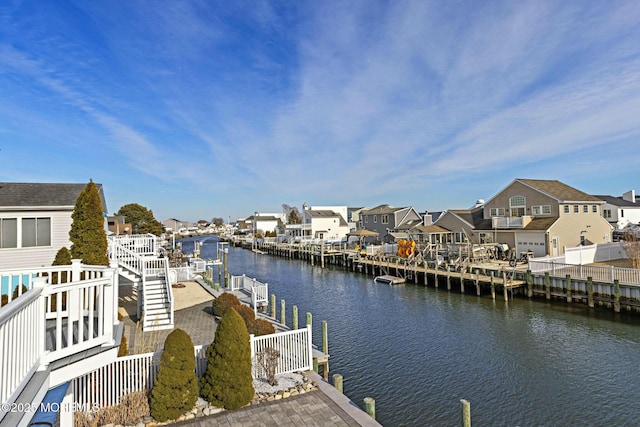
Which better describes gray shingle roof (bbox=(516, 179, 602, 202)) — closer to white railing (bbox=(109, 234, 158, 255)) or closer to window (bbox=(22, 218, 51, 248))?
white railing (bbox=(109, 234, 158, 255))

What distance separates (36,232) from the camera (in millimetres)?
15570

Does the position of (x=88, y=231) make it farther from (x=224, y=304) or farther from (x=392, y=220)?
(x=392, y=220)

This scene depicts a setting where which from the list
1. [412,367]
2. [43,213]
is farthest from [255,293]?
[43,213]

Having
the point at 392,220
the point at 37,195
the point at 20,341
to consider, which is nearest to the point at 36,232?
the point at 37,195

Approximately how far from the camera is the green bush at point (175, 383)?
27.1 ft

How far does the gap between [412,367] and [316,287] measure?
19.1 meters

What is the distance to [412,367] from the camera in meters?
14.3

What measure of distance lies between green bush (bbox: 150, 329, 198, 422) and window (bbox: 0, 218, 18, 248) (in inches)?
445

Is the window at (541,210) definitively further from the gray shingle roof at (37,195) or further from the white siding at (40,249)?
the white siding at (40,249)

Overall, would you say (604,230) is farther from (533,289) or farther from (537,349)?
(537,349)

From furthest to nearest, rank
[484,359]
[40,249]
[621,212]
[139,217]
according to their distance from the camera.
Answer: [139,217] → [621,212] → [40,249] → [484,359]

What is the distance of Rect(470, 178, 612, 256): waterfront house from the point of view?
32281 mm

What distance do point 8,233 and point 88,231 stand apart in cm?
400

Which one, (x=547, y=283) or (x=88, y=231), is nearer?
(x=88, y=231)
